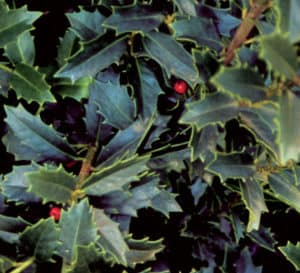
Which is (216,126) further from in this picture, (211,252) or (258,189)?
(211,252)

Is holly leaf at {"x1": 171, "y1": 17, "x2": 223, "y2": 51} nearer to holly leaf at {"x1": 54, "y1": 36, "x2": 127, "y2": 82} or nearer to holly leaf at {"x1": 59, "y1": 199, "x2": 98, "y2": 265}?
holly leaf at {"x1": 54, "y1": 36, "x2": 127, "y2": 82}

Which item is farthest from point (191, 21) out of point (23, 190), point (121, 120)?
point (23, 190)

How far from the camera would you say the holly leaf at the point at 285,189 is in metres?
1.10


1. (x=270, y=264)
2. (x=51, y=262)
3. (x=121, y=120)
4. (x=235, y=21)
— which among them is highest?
(x=235, y=21)

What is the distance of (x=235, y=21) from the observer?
1125 millimetres

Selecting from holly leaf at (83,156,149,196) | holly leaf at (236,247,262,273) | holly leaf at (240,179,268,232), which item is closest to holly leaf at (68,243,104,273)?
holly leaf at (83,156,149,196)

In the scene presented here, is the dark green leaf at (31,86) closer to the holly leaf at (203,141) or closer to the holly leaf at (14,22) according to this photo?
the holly leaf at (14,22)

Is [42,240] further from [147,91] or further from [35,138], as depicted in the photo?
[147,91]

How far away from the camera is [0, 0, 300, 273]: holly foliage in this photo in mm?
926

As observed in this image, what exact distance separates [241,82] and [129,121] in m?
0.33

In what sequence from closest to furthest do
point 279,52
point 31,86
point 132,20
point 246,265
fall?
point 279,52, point 132,20, point 31,86, point 246,265

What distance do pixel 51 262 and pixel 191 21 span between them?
524 mm

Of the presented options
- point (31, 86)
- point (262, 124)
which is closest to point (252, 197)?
point (262, 124)

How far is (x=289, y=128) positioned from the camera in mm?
794
